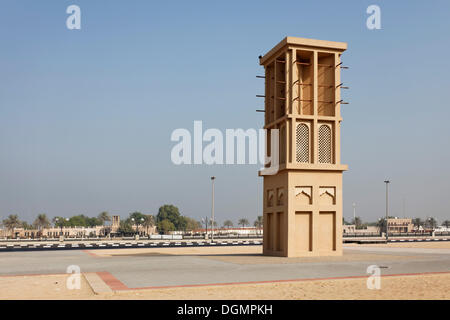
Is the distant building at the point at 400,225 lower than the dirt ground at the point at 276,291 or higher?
lower

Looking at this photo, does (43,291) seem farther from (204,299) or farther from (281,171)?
(281,171)

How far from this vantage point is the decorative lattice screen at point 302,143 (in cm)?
2602

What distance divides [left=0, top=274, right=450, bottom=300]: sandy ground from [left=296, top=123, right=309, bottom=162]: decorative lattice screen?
461 inches

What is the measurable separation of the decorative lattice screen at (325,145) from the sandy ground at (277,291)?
12146mm

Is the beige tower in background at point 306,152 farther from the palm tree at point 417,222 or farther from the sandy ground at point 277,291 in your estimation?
the palm tree at point 417,222

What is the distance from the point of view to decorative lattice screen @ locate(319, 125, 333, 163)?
87.2 feet

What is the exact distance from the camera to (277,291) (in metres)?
12.6

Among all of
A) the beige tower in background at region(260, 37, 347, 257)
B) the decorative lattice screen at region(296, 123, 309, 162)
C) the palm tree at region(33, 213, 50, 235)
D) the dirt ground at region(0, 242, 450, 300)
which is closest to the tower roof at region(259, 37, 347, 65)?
the beige tower in background at region(260, 37, 347, 257)

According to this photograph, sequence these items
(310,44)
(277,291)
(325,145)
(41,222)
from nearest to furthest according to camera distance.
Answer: (277,291), (310,44), (325,145), (41,222)

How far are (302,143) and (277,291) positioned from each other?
14499mm

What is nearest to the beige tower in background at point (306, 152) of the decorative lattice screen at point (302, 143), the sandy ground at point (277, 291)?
the decorative lattice screen at point (302, 143)

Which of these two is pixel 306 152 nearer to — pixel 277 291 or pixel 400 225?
pixel 277 291

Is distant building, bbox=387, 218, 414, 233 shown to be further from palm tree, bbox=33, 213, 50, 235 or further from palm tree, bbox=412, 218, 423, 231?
palm tree, bbox=33, 213, 50, 235

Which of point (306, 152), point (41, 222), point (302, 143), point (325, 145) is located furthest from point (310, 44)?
point (41, 222)
